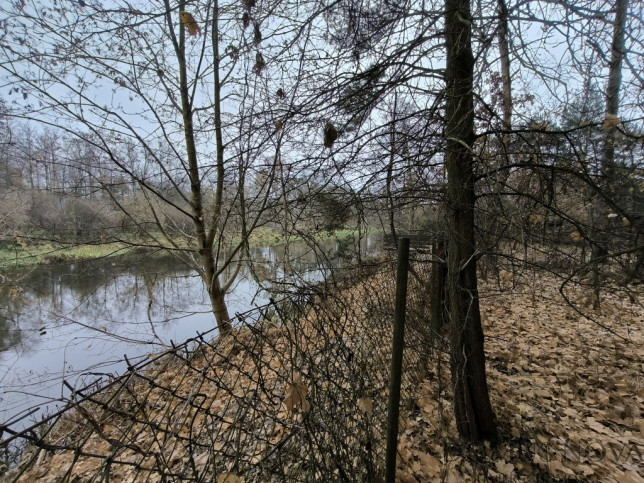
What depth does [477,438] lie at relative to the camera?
237 centimetres

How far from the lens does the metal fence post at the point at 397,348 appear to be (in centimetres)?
154

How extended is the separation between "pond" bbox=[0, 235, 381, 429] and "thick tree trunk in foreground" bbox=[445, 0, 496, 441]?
7.46ft

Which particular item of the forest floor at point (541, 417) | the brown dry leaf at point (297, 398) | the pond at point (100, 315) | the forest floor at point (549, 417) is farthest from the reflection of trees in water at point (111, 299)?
the brown dry leaf at point (297, 398)

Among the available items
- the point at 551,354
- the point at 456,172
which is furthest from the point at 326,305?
the point at 551,354

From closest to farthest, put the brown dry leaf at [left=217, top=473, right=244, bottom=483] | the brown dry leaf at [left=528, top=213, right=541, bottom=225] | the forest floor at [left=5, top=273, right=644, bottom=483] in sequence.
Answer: the brown dry leaf at [left=217, top=473, right=244, bottom=483]
the forest floor at [left=5, top=273, right=644, bottom=483]
the brown dry leaf at [left=528, top=213, right=541, bottom=225]

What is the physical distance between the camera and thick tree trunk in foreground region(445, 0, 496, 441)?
7.24 feet

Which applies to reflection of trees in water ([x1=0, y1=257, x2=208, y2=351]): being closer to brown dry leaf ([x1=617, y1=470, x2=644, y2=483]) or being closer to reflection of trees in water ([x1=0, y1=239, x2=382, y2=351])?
reflection of trees in water ([x1=0, y1=239, x2=382, y2=351])

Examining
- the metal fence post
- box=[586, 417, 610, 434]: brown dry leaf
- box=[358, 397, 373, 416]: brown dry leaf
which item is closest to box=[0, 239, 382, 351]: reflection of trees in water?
box=[586, 417, 610, 434]: brown dry leaf

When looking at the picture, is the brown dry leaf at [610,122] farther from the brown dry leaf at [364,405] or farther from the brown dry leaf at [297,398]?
the brown dry leaf at [297,398]

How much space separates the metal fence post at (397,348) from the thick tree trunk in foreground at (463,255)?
87cm

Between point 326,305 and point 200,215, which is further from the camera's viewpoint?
point 200,215

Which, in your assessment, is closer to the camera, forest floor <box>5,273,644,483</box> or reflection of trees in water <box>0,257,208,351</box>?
forest floor <box>5,273,644,483</box>

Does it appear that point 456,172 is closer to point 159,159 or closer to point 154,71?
point 159,159

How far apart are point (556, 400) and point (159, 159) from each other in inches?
275
